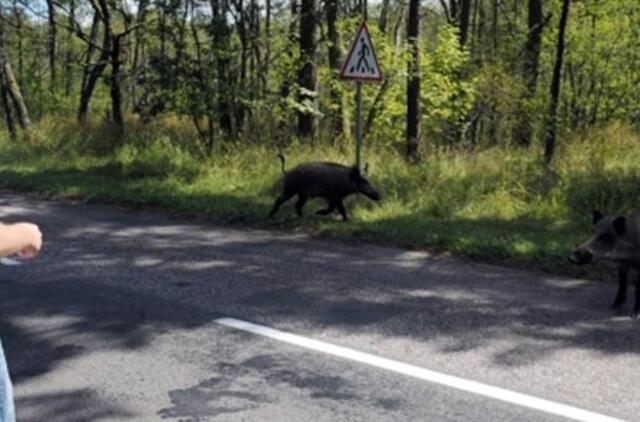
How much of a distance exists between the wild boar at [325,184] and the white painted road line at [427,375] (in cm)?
502

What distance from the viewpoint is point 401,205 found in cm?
1205

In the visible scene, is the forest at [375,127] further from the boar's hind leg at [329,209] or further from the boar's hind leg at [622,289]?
the boar's hind leg at [622,289]

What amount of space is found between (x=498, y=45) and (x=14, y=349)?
83.5 feet

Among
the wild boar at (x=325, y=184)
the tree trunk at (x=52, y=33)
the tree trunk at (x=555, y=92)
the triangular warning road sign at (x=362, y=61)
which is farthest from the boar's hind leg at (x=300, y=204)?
the tree trunk at (x=52, y=33)

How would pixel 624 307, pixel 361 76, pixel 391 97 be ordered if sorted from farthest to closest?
pixel 391 97 < pixel 361 76 < pixel 624 307

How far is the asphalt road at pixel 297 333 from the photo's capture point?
491 centimetres

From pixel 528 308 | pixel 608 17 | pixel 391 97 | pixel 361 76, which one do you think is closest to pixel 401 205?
pixel 361 76

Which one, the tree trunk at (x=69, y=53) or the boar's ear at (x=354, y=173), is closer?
the boar's ear at (x=354, y=173)

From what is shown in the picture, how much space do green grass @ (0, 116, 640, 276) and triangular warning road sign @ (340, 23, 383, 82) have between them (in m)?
1.89

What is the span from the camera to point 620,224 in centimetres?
677

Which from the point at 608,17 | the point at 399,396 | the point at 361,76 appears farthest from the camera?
the point at 608,17

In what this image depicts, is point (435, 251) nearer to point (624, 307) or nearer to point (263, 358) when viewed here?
point (624, 307)

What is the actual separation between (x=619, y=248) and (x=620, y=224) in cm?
20

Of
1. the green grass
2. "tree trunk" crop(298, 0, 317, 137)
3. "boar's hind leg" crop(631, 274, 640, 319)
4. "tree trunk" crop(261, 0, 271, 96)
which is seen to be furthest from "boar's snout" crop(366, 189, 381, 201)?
"tree trunk" crop(261, 0, 271, 96)
